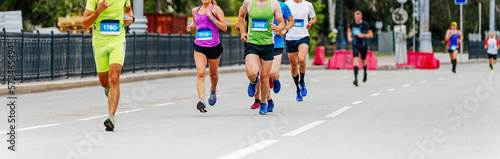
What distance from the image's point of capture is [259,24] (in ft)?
38.3

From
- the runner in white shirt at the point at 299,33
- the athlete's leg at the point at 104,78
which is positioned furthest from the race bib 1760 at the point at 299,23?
the athlete's leg at the point at 104,78

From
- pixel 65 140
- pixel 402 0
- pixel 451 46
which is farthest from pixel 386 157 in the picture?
pixel 402 0

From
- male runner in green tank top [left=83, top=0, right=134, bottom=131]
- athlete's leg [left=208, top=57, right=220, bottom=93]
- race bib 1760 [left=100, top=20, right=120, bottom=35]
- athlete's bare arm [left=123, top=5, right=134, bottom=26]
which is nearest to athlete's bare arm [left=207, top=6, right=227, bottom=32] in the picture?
athlete's leg [left=208, top=57, right=220, bottom=93]

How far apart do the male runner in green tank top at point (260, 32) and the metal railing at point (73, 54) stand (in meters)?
8.99

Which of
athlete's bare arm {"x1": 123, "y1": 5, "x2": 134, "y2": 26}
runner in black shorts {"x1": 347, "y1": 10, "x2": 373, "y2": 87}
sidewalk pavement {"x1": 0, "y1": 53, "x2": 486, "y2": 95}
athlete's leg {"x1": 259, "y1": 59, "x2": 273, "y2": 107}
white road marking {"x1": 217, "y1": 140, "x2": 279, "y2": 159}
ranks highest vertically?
athlete's bare arm {"x1": 123, "y1": 5, "x2": 134, "y2": 26}

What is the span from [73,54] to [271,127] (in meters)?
13.2

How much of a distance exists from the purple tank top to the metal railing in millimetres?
8326

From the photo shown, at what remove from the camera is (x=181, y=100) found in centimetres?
1574

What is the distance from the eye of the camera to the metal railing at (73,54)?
Answer: 19953 mm

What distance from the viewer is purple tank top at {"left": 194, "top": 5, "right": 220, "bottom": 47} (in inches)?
477

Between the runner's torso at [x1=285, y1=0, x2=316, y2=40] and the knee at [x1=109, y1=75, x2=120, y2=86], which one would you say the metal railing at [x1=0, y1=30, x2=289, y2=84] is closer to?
the runner's torso at [x1=285, y1=0, x2=316, y2=40]

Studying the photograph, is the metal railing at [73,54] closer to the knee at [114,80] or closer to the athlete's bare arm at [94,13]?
the athlete's bare arm at [94,13]

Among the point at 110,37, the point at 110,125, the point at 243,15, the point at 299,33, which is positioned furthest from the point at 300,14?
the point at 110,125

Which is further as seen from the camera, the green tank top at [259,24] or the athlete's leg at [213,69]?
the athlete's leg at [213,69]
